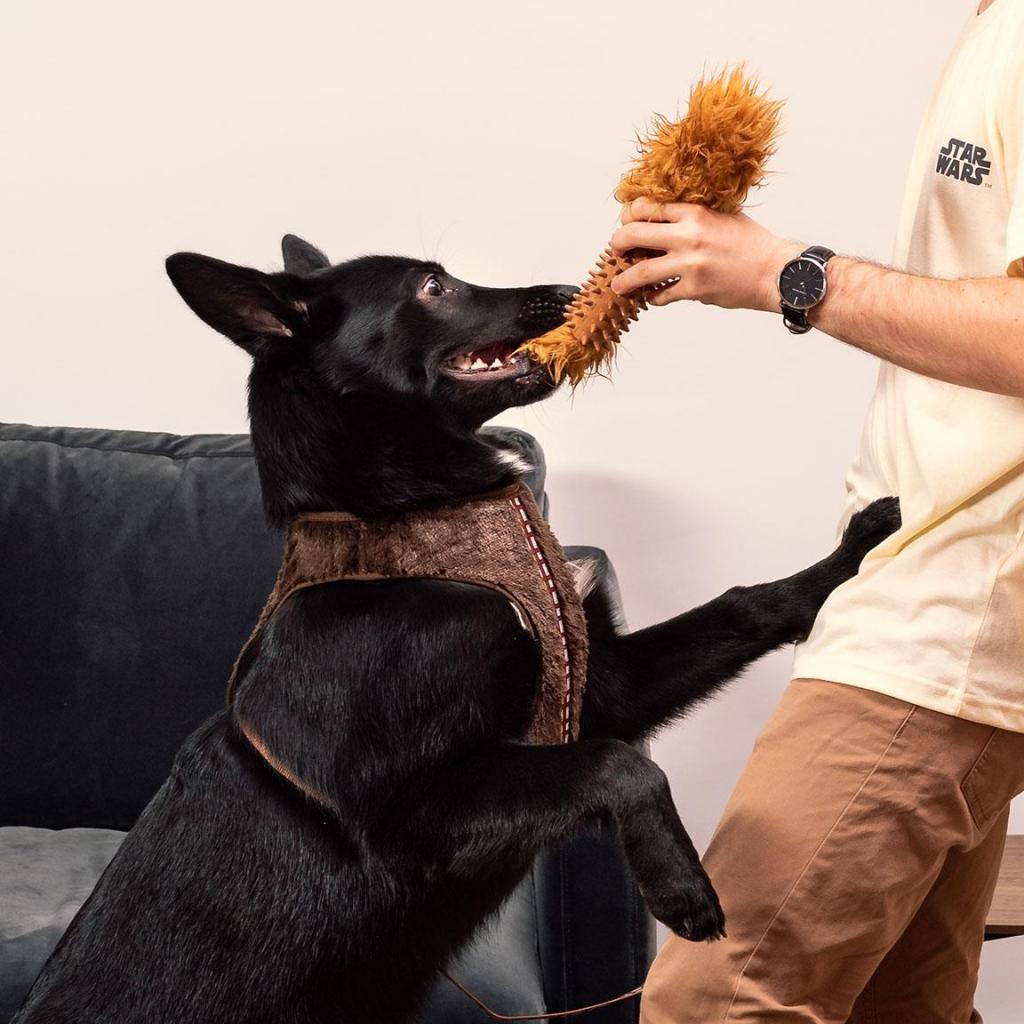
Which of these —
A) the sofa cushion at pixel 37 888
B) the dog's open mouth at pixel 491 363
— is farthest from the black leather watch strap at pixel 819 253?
the sofa cushion at pixel 37 888

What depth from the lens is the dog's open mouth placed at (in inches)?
56.3

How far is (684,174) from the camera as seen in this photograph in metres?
1.12

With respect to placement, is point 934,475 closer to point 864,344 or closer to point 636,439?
point 864,344

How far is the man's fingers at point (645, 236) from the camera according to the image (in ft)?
3.69

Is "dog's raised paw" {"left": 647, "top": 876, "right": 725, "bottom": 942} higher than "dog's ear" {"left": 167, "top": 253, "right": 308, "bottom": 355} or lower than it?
lower

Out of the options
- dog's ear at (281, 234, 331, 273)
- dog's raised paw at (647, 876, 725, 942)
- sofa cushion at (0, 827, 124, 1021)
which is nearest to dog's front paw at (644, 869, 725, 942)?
dog's raised paw at (647, 876, 725, 942)

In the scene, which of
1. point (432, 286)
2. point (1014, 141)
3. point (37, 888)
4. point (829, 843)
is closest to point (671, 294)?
point (1014, 141)

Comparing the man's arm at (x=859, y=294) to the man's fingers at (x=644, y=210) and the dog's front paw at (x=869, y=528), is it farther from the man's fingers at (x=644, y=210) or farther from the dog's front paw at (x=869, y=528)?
the dog's front paw at (x=869, y=528)

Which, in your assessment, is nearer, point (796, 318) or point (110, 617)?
point (796, 318)

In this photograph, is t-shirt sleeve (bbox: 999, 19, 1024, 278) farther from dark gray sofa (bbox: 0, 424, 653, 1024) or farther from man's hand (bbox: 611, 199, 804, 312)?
dark gray sofa (bbox: 0, 424, 653, 1024)

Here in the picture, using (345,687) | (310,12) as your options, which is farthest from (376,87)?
(345,687)

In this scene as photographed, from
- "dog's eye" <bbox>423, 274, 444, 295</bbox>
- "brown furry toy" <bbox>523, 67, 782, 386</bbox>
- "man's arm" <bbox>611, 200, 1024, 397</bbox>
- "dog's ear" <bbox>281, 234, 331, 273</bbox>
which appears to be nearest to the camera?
"man's arm" <bbox>611, 200, 1024, 397</bbox>

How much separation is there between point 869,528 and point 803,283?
1.10 feet

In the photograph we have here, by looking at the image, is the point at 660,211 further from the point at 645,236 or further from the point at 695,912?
the point at 695,912
